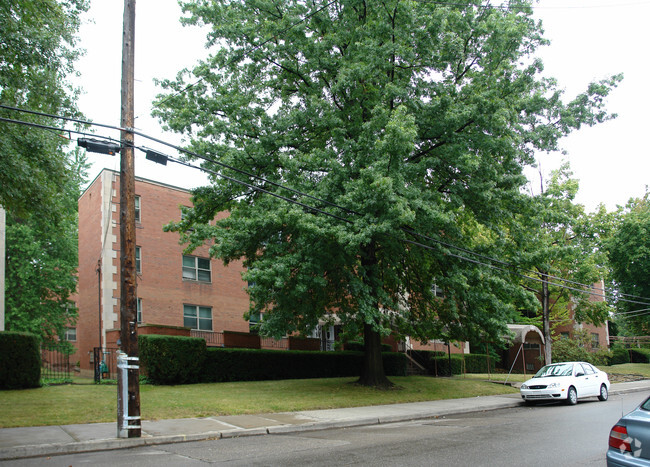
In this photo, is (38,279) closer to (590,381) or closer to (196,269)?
(196,269)

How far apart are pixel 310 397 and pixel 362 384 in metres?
3.30

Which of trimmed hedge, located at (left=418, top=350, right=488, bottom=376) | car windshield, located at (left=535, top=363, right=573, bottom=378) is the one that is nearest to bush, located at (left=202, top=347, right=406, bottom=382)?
trimmed hedge, located at (left=418, top=350, right=488, bottom=376)

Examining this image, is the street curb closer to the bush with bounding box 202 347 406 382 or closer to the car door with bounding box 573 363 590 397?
the car door with bounding box 573 363 590 397

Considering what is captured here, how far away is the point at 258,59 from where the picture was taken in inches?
761

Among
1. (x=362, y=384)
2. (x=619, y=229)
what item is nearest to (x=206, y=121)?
(x=362, y=384)

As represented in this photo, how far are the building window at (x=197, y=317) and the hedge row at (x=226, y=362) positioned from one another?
256 inches

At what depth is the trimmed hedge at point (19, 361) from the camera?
17.0 meters

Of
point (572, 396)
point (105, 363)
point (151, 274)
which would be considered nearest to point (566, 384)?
point (572, 396)

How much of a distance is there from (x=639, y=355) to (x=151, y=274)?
44.1 metres

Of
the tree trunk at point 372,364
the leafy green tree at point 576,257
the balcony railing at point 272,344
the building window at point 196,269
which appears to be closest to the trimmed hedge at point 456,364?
the leafy green tree at point 576,257

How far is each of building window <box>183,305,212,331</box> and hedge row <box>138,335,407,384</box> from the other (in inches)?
256

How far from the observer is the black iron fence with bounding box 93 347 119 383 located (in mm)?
22469

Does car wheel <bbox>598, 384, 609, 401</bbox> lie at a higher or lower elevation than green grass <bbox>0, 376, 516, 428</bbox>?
lower

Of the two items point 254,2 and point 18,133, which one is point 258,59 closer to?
point 254,2
